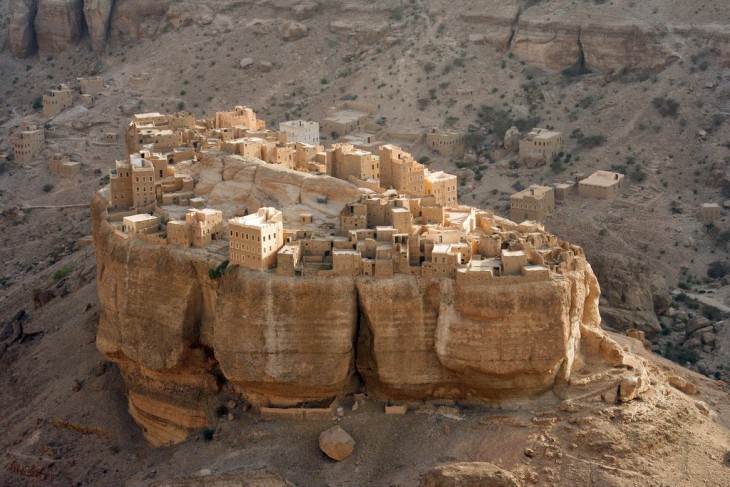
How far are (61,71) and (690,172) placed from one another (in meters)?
48.3

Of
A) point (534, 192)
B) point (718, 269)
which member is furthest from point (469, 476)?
point (534, 192)

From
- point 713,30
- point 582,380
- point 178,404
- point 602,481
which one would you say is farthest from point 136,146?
point 713,30

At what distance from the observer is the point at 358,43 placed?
Result: 86.1 meters

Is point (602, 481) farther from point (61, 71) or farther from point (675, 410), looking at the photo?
point (61, 71)

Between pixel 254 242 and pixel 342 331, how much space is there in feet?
14.2

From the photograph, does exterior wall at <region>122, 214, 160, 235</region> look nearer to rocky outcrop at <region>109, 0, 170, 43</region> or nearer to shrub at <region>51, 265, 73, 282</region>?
shrub at <region>51, 265, 73, 282</region>

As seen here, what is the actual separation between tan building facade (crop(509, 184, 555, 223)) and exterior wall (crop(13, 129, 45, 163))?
31.7m

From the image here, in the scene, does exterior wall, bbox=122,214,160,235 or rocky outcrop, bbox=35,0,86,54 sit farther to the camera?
rocky outcrop, bbox=35,0,86,54

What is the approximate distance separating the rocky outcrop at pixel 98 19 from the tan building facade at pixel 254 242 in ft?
173

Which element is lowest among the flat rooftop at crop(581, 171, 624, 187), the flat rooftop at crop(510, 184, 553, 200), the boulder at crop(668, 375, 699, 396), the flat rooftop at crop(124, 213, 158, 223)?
the boulder at crop(668, 375, 699, 396)

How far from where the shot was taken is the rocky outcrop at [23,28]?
313 feet

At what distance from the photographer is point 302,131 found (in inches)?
2753

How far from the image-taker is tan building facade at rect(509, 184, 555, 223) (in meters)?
63.5

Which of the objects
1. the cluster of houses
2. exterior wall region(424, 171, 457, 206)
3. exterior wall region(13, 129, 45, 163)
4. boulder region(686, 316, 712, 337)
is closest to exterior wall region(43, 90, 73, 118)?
exterior wall region(13, 129, 45, 163)
